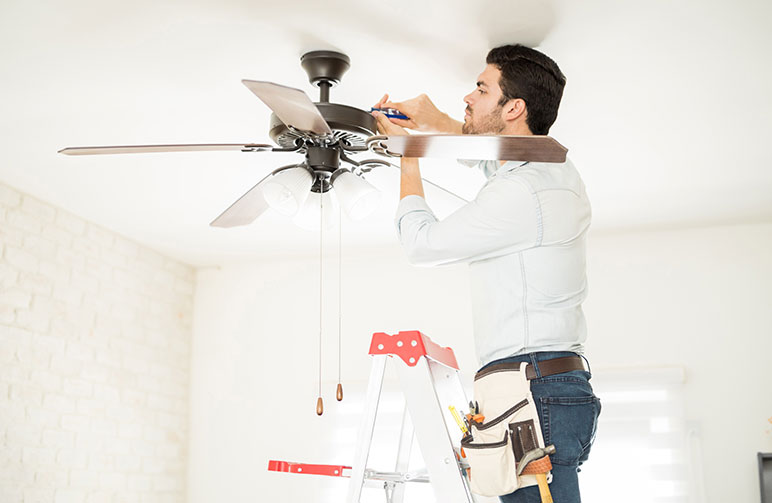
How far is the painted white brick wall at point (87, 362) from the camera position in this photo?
3.60 metres

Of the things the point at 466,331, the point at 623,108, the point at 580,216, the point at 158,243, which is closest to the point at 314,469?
the point at 580,216

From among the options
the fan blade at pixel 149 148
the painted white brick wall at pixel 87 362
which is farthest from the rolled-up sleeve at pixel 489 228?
the painted white brick wall at pixel 87 362

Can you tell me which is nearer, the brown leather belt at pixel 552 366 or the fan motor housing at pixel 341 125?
the brown leather belt at pixel 552 366

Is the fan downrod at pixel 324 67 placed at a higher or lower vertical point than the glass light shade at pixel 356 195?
higher

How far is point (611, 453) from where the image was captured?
405 cm

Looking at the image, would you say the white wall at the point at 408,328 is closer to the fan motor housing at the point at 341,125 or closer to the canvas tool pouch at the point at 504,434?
the fan motor housing at the point at 341,125

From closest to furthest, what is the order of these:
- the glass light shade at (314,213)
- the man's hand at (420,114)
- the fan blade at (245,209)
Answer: the man's hand at (420,114), the glass light shade at (314,213), the fan blade at (245,209)

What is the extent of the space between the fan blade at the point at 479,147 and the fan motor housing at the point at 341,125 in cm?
51

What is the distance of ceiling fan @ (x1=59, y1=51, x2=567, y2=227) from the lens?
1.71 metres

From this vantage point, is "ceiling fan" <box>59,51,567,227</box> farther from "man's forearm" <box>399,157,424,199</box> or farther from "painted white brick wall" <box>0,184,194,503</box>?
"painted white brick wall" <box>0,184,194,503</box>

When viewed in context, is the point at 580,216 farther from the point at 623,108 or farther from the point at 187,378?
the point at 187,378

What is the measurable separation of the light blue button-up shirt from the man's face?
11.6 inches

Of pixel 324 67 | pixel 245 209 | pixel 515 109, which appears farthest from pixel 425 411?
pixel 324 67

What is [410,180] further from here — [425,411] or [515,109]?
[425,411]
